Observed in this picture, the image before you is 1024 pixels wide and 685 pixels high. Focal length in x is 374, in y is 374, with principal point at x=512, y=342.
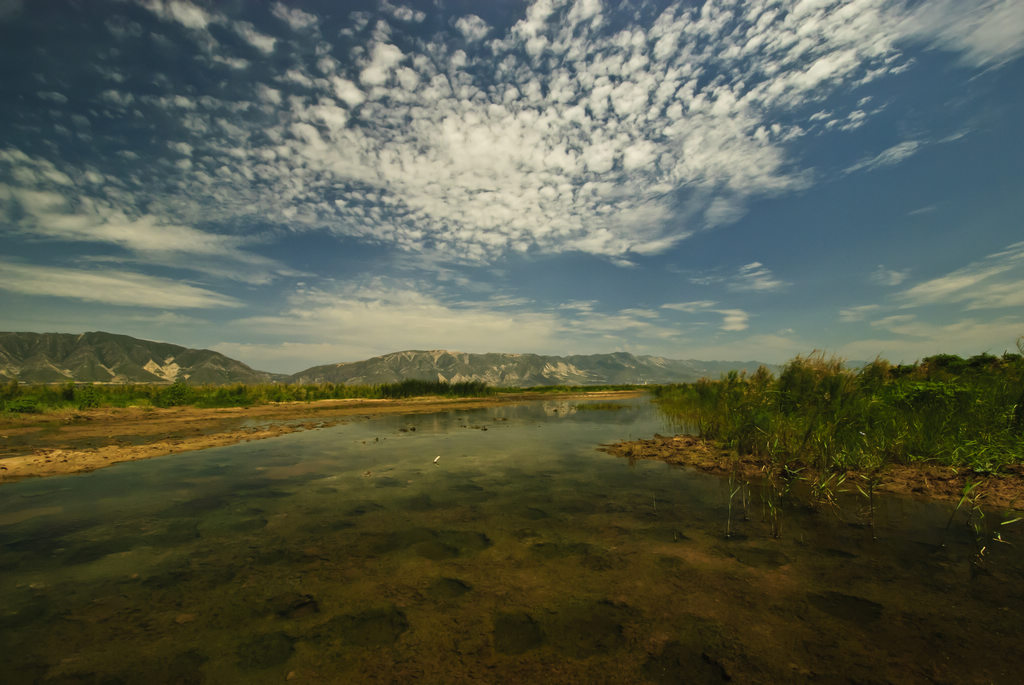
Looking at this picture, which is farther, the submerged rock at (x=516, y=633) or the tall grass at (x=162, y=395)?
the tall grass at (x=162, y=395)

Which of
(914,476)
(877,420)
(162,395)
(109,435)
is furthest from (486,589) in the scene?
(162,395)

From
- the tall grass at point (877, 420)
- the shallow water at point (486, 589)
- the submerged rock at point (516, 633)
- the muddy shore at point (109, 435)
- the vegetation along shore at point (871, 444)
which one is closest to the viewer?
the shallow water at point (486, 589)

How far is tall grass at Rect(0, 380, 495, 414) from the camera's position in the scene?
23.5m

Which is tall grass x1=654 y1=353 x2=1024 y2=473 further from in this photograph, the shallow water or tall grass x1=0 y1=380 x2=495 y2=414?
tall grass x1=0 y1=380 x2=495 y2=414

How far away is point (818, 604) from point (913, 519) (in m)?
4.37

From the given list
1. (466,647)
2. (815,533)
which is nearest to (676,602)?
(466,647)

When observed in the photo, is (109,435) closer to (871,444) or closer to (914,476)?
(871,444)

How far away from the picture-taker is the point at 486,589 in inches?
174

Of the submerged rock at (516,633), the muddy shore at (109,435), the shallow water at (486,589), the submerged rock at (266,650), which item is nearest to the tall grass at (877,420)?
the shallow water at (486,589)

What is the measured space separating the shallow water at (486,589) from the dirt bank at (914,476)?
987mm

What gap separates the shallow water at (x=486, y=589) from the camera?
318cm

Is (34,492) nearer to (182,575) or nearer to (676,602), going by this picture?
(182,575)

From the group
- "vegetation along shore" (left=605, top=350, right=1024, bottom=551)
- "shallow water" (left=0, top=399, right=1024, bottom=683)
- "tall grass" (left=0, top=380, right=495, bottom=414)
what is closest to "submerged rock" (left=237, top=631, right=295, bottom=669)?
"shallow water" (left=0, top=399, right=1024, bottom=683)

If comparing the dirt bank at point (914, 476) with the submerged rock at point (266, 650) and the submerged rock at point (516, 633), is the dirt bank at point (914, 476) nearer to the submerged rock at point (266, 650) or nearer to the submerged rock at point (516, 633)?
the submerged rock at point (516, 633)
